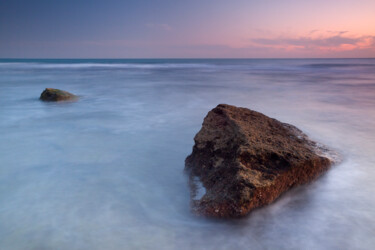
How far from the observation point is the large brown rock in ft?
8.54

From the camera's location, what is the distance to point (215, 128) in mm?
3594

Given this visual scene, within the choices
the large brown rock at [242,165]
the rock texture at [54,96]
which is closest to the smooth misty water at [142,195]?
the large brown rock at [242,165]

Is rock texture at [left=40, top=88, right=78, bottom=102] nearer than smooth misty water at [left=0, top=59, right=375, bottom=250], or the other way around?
smooth misty water at [left=0, top=59, right=375, bottom=250]

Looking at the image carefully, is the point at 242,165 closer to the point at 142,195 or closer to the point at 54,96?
the point at 142,195

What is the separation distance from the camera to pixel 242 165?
2.78m

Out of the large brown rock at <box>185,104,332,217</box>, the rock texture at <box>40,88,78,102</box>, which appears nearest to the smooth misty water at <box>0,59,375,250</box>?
the large brown rock at <box>185,104,332,217</box>

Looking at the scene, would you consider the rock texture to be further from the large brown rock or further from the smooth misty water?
the large brown rock

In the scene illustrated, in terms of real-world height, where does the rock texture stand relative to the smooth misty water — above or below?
above

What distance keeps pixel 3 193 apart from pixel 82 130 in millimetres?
2710

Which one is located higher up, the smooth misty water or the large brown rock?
the large brown rock

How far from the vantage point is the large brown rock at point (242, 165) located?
2604 millimetres

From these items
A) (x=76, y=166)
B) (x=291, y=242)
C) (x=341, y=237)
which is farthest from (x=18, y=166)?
(x=341, y=237)

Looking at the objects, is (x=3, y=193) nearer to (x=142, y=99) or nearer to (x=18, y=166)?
(x=18, y=166)

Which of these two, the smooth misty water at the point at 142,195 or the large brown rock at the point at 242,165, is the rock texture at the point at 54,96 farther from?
the large brown rock at the point at 242,165
